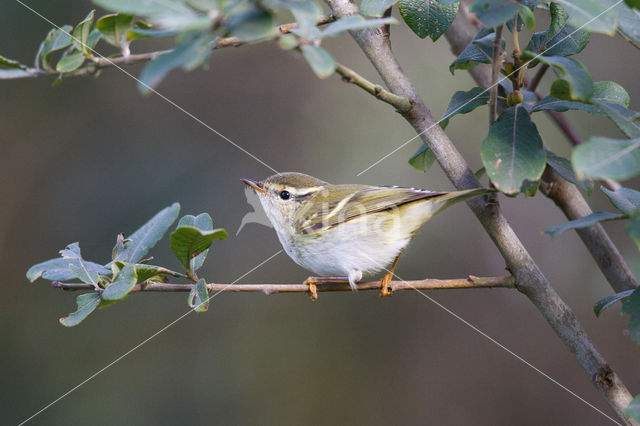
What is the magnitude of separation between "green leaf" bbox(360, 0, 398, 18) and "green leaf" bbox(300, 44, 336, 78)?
461mm

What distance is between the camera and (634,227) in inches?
38.4

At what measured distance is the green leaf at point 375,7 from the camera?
1.41 metres

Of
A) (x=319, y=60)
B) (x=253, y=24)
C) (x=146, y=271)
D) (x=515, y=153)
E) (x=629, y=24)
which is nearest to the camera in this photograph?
(x=253, y=24)

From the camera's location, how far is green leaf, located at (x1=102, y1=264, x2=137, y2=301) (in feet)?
4.48

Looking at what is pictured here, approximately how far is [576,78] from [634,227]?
0.34m

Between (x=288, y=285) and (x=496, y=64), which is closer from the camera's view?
(x=496, y=64)

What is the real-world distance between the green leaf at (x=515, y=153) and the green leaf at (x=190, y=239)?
64 centimetres

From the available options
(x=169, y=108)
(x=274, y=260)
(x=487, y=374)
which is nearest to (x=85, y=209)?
(x=169, y=108)

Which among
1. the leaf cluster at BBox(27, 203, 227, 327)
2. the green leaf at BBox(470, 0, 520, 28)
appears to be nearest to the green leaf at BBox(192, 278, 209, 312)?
the leaf cluster at BBox(27, 203, 227, 327)

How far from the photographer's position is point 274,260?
4.22 m

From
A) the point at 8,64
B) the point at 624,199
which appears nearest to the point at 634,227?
the point at 624,199

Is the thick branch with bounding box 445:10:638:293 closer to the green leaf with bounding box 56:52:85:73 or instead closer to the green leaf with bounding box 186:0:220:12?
the green leaf with bounding box 186:0:220:12

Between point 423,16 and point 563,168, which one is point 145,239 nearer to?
point 423,16

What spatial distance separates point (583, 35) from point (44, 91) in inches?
157
